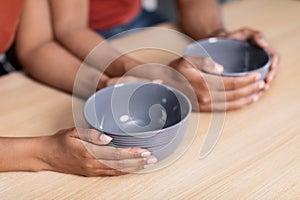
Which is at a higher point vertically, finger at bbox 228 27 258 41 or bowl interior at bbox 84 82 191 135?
finger at bbox 228 27 258 41

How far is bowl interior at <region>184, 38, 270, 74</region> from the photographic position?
93 cm

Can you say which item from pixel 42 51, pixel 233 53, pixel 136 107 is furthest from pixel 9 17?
pixel 233 53

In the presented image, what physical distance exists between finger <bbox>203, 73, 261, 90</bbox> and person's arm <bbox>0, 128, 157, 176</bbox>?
0.76 ft

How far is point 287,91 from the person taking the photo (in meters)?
0.89

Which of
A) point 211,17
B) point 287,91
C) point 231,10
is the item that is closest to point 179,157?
point 287,91

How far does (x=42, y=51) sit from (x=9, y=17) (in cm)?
10

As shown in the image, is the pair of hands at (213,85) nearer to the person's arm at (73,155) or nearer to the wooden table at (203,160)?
the wooden table at (203,160)

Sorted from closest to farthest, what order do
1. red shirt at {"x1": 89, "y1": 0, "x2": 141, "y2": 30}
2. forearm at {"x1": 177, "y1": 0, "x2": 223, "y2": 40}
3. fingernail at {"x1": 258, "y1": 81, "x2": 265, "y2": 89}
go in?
fingernail at {"x1": 258, "y1": 81, "x2": 265, "y2": 89} < forearm at {"x1": 177, "y1": 0, "x2": 223, "y2": 40} < red shirt at {"x1": 89, "y1": 0, "x2": 141, "y2": 30}

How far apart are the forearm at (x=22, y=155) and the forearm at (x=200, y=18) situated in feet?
1.89

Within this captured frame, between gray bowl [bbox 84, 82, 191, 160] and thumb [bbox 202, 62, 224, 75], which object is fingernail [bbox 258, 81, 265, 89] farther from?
gray bowl [bbox 84, 82, 191, 160]

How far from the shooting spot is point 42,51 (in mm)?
999

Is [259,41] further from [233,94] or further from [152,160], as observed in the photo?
[152,160]

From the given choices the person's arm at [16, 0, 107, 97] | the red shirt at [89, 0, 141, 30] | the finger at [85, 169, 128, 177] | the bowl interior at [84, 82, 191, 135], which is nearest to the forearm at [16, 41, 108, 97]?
the person's arm at [16, 0, 107, 97]

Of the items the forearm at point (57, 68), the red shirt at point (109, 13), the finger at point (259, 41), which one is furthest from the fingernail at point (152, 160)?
the red shirt at point (109, 13)
